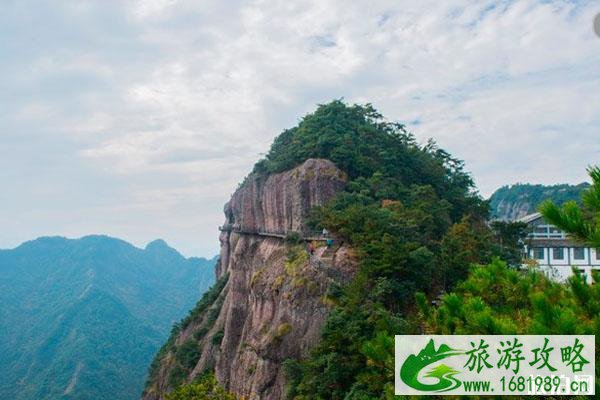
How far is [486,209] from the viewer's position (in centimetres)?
2738

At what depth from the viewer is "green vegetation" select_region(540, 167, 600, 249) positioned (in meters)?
4.83

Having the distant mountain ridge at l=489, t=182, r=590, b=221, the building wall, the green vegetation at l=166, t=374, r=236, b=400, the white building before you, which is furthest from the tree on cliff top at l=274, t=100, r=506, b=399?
the distant mountain ridge at l=489, t=182, r=590, b=221

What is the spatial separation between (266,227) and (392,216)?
36.8 feet

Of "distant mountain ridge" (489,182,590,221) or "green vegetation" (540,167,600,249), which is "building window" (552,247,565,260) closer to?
"green vegetation" (540,167,600,249)

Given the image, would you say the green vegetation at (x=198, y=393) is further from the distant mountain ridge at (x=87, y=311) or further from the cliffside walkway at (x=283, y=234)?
the distant mountain ridge at (x=87, y=311)

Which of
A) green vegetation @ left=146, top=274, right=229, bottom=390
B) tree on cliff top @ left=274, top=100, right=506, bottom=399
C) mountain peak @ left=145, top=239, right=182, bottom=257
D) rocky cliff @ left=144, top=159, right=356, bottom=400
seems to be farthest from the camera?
mountain peak @ left=145, top=239, right=182, bottom=257

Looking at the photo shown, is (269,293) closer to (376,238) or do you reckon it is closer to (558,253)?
(376,238)

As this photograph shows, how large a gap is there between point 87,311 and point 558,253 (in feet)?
303

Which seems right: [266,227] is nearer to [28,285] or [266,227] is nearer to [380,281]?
[380,281]

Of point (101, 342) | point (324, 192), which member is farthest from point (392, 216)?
point (101, 342)

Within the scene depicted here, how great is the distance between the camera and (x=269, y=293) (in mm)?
20516

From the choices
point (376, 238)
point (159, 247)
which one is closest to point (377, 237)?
point (376, 238)

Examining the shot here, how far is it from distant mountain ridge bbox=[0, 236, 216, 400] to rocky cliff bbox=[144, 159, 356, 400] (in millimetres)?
41495

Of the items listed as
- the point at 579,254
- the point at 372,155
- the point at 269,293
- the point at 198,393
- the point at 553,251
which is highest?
the point at 372,155
